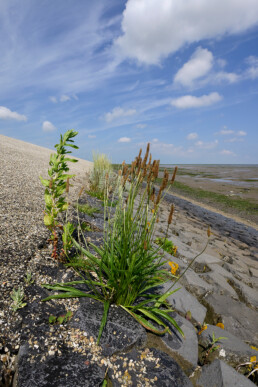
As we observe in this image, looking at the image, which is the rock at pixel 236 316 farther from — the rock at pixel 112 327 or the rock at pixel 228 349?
the rock at pixel 112 327

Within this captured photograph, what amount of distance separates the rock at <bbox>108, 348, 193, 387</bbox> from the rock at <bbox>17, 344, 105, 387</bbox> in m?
0.14

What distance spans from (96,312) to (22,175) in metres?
4.82

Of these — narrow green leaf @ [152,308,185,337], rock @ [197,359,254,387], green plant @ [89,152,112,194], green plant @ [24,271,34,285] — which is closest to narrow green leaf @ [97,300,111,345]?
narrow green leaf @ [152,308,185,337]

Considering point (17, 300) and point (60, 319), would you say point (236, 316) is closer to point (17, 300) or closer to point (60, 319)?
point (60, 319)

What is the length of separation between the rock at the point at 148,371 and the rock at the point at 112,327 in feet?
0.25

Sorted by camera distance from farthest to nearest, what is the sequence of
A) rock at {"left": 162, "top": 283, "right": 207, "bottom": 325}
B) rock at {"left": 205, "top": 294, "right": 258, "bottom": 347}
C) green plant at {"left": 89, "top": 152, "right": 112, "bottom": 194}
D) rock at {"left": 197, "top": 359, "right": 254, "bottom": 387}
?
green plant at {"left": 89, "top": 152, "right": 112, "bottom": 194} → rock at {"left": 205, "top": 294, "right": 258, "bottom": 347} → rock at {"left": 162, "top": 283, "right": 207, "bottom": 325} → rock at {"left": 197, "top": 359, "right": 254, "bottom": 387}

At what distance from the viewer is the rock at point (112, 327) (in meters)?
1.71

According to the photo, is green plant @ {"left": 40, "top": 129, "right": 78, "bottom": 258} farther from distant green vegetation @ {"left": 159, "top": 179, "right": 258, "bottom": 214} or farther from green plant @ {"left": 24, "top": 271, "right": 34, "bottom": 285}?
distant green vegetation @ {"left": 159, "top": 179, "right": 258, "bottom": 214}

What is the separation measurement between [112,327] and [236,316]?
1.62m

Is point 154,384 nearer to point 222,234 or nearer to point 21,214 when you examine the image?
point 21,214

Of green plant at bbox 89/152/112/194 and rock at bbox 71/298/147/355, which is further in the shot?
green plant at bbox 89/152/112/194

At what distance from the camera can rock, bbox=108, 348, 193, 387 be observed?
5.00 ft

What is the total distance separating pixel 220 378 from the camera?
5.46 feet

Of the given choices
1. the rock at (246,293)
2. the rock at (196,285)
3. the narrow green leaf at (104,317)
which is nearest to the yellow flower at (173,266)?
the rock at (196,285)
